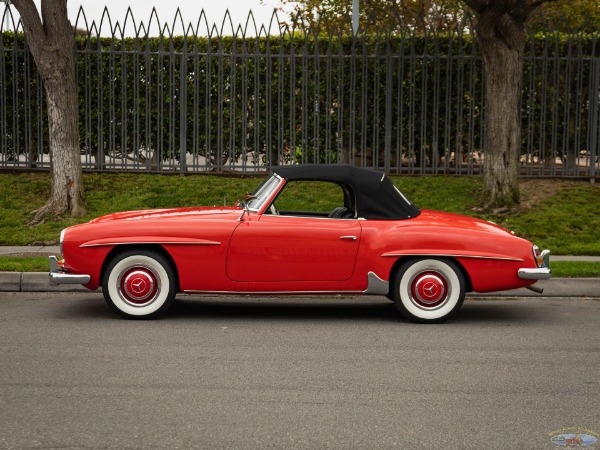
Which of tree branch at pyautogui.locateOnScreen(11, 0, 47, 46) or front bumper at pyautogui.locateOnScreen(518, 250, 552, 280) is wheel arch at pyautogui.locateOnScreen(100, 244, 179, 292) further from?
tree branch at pyautogui.locateOnScreen(11, 0, 47, 46)

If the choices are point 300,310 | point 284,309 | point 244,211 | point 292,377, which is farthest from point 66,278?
point 292,377

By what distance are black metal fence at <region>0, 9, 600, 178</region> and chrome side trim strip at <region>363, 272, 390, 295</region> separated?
841cm

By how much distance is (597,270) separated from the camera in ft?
35.9

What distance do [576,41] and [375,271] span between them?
34.0 ft

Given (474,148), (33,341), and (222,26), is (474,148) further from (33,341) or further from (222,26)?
(33,341)

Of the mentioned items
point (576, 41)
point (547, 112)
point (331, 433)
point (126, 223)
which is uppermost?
point (576, 41)

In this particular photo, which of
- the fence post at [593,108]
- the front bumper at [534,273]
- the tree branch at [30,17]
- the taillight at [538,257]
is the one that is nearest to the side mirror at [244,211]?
the front bumper at [534,273]

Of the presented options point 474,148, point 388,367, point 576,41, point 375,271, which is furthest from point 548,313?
point 576,41

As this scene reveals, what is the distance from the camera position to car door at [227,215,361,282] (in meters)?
A: 8.48

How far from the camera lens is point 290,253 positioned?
334 inches

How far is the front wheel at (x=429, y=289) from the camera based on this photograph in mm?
8570

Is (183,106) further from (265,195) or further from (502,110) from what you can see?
(265,195)

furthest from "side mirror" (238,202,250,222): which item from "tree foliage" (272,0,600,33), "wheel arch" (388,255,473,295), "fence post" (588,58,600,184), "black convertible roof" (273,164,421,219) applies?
"tree foliage" (272,0,600,33)

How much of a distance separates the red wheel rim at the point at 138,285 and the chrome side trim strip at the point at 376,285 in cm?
184
